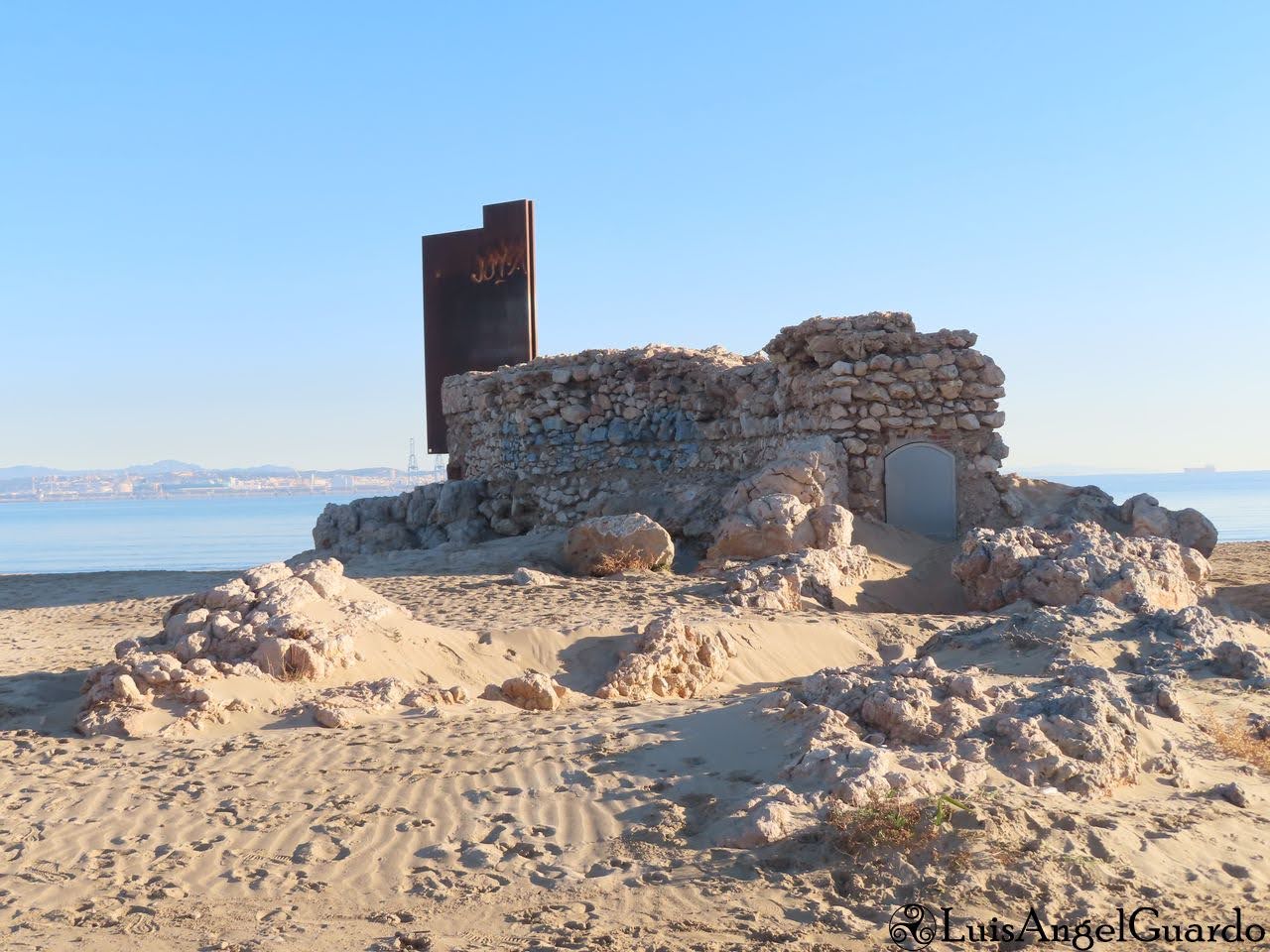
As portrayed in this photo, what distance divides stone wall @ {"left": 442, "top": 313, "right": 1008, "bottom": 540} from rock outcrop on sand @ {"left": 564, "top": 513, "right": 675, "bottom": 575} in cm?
123

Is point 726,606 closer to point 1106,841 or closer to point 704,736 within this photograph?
point 704,736

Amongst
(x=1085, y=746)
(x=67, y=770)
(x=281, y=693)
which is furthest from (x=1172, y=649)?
(x=67, y=770)

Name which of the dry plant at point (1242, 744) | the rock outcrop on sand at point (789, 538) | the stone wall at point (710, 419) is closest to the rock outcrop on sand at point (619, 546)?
the rock outcrop on sand at point (789, 538)

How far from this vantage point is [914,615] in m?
10.7

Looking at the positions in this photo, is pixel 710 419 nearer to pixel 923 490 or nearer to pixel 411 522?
pixel 923 490

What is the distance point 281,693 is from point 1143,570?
24.9 feet

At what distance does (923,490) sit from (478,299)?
9472 millimetres

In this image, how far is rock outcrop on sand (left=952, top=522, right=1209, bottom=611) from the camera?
10.4m

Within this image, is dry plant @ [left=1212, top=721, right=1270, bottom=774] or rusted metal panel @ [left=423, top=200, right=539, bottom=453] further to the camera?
rusted metal panel @ [left=423, top=200, right=539, bottom=453]

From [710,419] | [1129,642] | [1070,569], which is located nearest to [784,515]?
[1070,569]

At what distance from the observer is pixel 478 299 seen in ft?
66.1

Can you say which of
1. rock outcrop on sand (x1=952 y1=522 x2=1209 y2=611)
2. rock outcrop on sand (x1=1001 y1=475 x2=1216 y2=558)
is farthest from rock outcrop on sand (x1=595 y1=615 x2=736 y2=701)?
rock outcrop on sand (x1=1001 y1=475 x2=1216 y2=558)

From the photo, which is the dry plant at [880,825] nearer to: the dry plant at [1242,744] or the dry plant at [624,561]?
the dry plant at [1242,744]

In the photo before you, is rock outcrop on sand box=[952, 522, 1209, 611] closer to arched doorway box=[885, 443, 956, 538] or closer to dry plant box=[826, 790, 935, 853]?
arched doorway box=[885, 443, 956, 538]
